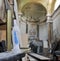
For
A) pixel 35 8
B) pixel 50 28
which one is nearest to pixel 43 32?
pixel 50 28

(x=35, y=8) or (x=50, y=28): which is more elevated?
(x=35, y=8)

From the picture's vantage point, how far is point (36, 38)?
1812 cm

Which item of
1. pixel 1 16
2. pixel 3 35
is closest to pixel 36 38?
pixel 3 35

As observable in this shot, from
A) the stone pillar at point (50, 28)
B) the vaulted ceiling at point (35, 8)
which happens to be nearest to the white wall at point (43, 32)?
the vaulted ceiling at point (35, 8)

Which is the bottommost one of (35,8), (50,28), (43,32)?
(43,32)

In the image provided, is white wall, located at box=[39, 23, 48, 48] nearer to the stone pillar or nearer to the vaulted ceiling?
the vaulted ceiling

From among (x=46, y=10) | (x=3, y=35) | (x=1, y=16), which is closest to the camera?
(x=1, y=16)

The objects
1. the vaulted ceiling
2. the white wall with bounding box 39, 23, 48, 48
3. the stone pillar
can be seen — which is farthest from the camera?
the white wall with bounding box 39, 23, 48, 48

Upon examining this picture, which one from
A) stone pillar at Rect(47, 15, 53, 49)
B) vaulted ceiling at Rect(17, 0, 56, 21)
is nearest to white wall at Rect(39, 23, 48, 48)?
vaulted ceiling at Rect(17, 0, 56, 21)

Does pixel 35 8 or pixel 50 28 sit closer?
pixel 50 28

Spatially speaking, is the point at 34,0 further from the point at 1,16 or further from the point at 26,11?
the point at 1,16

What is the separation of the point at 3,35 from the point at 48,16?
12420 mm

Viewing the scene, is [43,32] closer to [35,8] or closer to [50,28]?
[50,28]

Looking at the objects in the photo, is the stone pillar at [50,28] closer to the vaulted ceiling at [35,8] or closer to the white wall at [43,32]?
the vaulted ceiling at [35,8]
